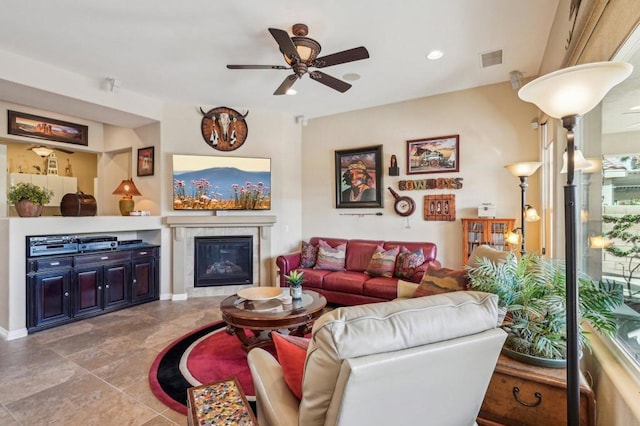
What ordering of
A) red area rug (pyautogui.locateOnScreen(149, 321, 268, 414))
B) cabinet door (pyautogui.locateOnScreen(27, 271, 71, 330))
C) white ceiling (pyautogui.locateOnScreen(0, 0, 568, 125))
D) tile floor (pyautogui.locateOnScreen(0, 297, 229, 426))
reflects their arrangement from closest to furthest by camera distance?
1. tile floor (pyautogui.locateOnScreen(0, 297, 229, 426))
2. red area rug (pyautogui.locateOnScreen(149, 321, 268, 414))
3. white ceiling (pyautogui.locateOnScreen(0, 0, 568, 125))
4. cabinet door (pyautogui.locateOnScreen(27, 271, 71, 330))

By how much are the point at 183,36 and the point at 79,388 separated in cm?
320

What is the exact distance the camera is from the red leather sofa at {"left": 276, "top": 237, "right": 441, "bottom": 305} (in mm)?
3954

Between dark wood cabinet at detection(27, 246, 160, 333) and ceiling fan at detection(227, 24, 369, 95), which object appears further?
dark wood cabinet at detection(27, 246, 160, 333)

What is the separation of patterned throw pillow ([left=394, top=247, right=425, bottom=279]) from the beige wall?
623 millimetres

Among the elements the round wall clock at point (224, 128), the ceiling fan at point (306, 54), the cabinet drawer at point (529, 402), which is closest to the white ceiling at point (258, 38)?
the ceiling fan at point (306, 54)

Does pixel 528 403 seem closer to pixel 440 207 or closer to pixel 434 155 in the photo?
pixel 440 207

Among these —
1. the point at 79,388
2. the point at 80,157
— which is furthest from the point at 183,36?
the point at 80,157

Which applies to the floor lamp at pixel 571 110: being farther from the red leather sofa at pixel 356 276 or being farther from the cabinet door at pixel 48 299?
the cabinet door at pixel 48 299

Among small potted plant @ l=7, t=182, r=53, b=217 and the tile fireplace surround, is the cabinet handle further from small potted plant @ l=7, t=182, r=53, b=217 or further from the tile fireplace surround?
small potted plant @ l=7, t=182, r=53, b=217

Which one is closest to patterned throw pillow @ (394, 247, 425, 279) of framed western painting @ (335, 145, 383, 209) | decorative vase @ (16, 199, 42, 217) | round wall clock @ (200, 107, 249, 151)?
framed western painting @ (335, 145, 383, 209)

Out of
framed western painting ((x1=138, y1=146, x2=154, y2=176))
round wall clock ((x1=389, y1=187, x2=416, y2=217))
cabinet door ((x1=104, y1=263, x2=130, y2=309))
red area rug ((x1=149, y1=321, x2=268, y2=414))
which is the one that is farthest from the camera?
framed western painting ((x1=138, y1=146, x2=154, y2=176))

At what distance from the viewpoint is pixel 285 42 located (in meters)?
2.51

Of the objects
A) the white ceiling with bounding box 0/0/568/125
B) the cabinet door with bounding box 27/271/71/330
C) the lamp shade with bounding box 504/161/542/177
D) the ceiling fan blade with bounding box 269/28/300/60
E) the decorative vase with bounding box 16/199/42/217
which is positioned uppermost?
the white ceiling with bounding box 0/0/568/125

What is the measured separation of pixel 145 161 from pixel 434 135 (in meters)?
4.57
